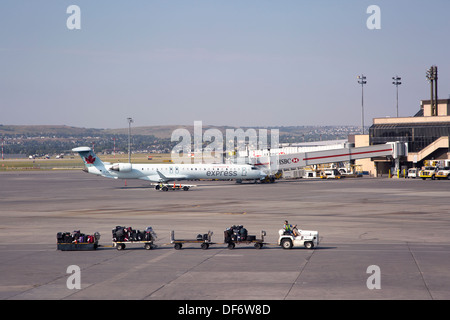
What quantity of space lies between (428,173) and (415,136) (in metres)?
19.2

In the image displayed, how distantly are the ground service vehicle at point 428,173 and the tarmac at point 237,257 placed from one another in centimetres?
4422

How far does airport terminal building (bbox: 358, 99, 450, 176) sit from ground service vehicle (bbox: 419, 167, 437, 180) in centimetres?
1116

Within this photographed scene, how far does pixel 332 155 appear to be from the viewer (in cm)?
11106

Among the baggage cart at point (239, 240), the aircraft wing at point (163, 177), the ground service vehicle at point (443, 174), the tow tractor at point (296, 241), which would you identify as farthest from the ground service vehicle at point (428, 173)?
the baggage cart at point (239, 240)

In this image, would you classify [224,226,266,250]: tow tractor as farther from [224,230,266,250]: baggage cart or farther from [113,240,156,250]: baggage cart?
[113,240,156,250]: baggage cart

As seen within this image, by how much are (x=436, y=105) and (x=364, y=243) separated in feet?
337

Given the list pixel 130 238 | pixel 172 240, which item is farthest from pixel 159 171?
pixel 172 240

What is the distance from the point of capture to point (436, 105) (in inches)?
4968

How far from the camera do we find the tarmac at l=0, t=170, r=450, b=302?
20953 mm

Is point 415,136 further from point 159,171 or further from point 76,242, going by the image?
point 76,242
